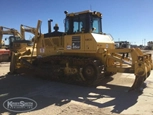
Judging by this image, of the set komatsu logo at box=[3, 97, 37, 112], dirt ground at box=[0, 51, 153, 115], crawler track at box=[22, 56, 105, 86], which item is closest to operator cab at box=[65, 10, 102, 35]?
crawler track at box=[22, 56, 105, 86]

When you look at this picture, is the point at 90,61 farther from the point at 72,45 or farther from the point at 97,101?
the point at 97,101

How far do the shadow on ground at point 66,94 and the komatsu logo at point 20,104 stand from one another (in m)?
0.14

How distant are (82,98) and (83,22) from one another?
3.60m

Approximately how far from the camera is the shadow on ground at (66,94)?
19.0ft

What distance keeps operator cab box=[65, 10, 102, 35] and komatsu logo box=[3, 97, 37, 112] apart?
386 centimetres

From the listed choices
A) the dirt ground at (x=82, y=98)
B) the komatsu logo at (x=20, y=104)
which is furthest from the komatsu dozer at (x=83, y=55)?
the komatsu logo at (x=20, y=104)

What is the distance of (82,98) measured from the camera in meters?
6.32

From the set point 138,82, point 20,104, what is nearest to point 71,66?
point 138,82

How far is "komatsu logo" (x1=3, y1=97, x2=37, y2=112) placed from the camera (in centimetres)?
534

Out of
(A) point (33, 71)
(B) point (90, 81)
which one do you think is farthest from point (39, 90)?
(A) point (33, 71)

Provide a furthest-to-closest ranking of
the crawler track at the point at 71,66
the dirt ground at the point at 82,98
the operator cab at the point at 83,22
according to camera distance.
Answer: the operator cab at the point at 83,22
the crawler track at the point at 71,66
the dirt ground at the point at 82,98

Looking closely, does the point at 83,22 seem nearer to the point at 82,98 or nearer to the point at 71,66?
the point at 71,66

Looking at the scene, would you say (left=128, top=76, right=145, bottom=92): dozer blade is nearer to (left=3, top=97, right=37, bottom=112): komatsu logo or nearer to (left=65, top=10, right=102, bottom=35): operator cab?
(left=65, top=10, right=102, bottom=35): operator cab

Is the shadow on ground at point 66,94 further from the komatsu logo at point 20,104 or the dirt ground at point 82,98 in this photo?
the komatsu logo at point 20,104
